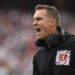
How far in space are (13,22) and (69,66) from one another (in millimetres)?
7291

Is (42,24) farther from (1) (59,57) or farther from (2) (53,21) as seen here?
(1) (59,57)

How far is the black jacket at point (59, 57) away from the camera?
3.15 m

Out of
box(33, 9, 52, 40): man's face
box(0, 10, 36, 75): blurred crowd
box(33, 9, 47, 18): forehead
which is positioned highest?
box(33, 9, 47, 18): forehead

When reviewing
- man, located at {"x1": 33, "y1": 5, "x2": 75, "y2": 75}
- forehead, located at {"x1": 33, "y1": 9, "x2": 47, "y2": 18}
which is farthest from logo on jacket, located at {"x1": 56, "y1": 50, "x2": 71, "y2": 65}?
forehead, located at {"x1": 33, "y1": 9, "x2": 47, "y2": 18}

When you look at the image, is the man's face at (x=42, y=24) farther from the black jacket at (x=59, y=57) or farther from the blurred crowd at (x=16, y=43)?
the blurred crowd at (x=16, y=43)

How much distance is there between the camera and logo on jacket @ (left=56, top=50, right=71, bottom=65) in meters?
3.18

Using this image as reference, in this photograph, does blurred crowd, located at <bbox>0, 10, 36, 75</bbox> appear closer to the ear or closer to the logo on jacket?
the ear

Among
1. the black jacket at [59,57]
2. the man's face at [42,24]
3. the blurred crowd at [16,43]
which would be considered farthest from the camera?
the blurred crowd at [16,43]

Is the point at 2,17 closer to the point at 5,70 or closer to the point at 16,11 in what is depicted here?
the point at 16,11

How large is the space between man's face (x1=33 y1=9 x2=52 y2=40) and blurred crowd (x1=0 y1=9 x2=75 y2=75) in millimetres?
5154

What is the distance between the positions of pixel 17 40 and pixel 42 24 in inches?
247

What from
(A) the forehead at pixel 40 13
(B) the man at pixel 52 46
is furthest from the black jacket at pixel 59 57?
(A) the forehead at pixel 40 13

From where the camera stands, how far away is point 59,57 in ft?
10.6

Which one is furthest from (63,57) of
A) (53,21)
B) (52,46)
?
(53,21)
